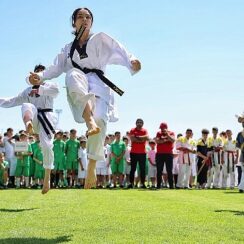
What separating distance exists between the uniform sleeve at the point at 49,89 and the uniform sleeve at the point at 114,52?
254cm

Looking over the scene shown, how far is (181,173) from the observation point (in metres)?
21.2

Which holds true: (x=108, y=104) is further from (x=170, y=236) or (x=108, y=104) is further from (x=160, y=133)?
(x=160, y=133)

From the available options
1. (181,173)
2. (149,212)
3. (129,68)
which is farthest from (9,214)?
(181,173)

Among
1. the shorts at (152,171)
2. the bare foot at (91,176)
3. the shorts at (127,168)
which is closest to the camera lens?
the bare foot at (91,176)

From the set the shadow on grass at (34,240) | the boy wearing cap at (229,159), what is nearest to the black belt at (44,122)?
the shadow on grass at (34,240)

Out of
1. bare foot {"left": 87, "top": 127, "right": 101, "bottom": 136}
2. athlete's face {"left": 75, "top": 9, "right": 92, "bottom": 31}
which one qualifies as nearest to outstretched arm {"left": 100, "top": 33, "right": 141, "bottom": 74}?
athlete's face {"left": 75, "top": 9, "right": 92, "bottom": 31}

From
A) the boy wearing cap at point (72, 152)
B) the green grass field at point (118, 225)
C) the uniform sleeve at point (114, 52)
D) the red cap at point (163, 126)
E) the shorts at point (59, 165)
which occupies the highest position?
the red cap at point (163, 126)

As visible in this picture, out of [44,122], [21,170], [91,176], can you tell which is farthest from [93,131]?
[21,170]

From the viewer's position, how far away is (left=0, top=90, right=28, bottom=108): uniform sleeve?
35.4 ft

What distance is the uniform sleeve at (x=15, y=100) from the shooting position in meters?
10.8

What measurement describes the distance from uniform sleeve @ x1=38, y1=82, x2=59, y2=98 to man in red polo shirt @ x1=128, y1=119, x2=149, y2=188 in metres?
9.36

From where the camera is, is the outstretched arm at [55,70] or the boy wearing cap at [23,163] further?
the boy wearing cap at [23,163]

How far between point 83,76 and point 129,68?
74 cm

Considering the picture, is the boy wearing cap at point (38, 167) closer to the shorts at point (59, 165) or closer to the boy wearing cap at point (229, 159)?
the shorts at point (59, 165)
